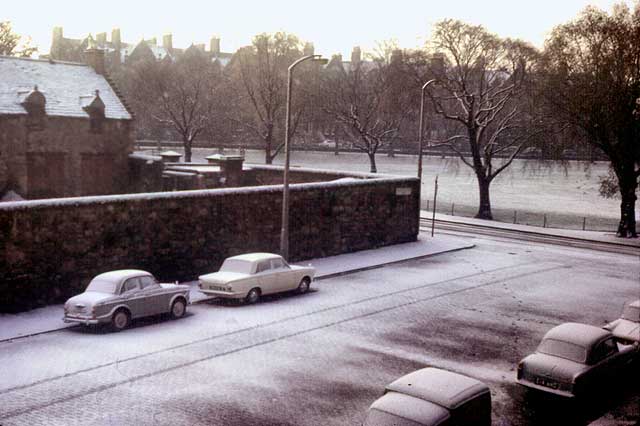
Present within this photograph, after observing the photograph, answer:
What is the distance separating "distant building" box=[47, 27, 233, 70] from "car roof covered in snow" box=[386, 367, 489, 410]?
85017 mm

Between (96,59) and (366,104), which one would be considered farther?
(366,104)

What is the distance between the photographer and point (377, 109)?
70375 mm

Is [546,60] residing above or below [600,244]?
above

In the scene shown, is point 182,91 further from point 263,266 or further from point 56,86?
point 263,266

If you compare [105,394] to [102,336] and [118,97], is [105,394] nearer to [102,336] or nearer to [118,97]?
[102,336]

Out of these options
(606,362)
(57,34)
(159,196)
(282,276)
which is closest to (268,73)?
(159,196)

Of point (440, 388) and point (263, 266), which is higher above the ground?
point (440, 388)

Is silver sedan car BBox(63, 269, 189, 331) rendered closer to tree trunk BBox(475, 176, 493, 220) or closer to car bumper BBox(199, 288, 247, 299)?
car bumper BBox(199, 288, 247, 299)

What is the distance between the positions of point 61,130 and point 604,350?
106 feet

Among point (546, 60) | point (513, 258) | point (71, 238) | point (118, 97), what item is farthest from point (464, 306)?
point (118, 97)

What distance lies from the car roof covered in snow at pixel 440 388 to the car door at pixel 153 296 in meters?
10.3

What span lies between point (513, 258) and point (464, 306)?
1085 centimetres

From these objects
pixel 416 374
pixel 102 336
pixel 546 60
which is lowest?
pixel 102 336

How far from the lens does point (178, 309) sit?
20.2 m
